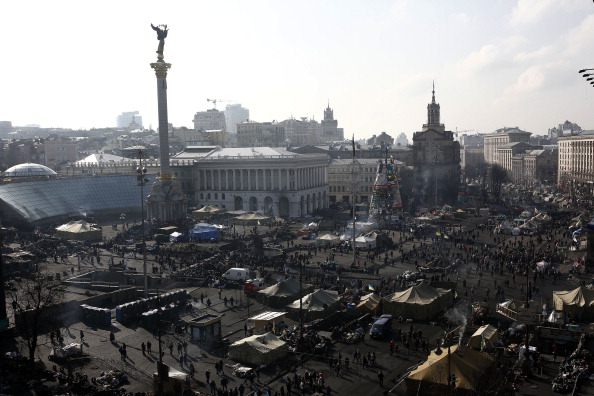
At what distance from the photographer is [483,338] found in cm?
2739

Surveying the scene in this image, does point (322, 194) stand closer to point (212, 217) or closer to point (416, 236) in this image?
point (212, 217)

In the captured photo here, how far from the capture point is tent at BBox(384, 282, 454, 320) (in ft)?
109

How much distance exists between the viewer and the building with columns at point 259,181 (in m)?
86.8

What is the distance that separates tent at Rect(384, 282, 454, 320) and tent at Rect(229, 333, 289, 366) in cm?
848

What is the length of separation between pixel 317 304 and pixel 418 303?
18.4 feet

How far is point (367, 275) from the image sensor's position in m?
44.8

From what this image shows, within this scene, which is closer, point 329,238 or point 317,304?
point 317,304

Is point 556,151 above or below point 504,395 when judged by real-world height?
above

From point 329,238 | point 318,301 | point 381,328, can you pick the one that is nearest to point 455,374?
point 381,328

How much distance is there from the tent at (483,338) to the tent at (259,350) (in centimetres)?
866

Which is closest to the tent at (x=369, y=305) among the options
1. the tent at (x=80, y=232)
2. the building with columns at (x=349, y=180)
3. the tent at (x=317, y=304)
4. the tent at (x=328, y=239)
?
the tent at (x=317, y=304)

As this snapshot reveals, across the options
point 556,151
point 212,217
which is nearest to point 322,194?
point 212,217

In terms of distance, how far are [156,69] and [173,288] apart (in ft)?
130

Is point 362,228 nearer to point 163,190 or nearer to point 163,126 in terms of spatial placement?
point 163,190
